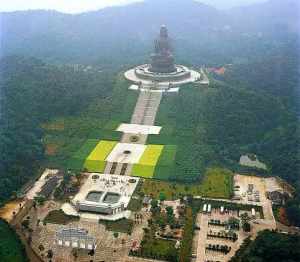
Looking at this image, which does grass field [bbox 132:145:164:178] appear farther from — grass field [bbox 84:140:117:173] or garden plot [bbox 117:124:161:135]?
grass field [bbox 84:140:117:173]

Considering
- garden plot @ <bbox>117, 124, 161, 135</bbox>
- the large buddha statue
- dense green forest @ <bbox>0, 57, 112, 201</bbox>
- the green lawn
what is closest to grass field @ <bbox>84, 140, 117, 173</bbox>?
garden plot @ <bbox>117, 124, 161, 135</bbox>

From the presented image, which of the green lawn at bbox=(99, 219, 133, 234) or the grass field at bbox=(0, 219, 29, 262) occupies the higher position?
the grass field at bbox=(0, 219, 29, 262)

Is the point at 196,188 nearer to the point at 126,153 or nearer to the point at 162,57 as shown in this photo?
the point at 126,153

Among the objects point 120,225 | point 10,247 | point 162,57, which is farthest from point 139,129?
point 10,247

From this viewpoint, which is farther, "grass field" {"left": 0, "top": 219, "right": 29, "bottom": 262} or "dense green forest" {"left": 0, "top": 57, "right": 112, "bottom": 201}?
"dense green forest" {"left": 0, "top": 57, "right": 112, "bottom": 201}

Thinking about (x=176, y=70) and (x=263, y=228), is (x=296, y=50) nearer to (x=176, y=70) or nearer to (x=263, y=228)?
(x=176, y=70)
